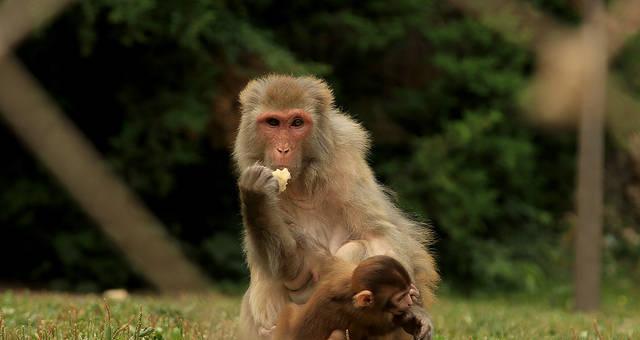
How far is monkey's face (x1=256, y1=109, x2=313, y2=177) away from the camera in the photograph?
16.7 feet

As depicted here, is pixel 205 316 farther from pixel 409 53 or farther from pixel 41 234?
pixel 409 53

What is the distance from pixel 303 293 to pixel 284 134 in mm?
885

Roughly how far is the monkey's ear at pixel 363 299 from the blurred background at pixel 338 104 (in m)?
7.62

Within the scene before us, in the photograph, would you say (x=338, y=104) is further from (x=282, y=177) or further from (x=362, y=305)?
(x=362, y=305)

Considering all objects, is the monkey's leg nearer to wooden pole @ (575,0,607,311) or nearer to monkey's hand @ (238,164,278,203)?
monkey's hand @ (238,164,278,203)

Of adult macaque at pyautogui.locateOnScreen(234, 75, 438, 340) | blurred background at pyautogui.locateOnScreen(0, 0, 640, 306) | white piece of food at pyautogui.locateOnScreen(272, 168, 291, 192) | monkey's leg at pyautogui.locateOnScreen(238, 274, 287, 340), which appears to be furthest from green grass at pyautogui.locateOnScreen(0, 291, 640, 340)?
blurred background at pyautogui.locateOnScreen(0, 0, 640, 306)

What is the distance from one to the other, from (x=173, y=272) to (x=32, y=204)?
11.4 m

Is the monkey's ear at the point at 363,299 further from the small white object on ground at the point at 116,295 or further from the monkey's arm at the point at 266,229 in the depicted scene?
the small white object on ground at the point at 116,295

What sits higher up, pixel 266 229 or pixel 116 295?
pixel 266 229

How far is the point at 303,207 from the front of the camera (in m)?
5.25

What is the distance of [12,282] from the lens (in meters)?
14.1

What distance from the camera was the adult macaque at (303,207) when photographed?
16.2 ft

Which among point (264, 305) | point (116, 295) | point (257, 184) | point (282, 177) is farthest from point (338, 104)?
point (257, 184)

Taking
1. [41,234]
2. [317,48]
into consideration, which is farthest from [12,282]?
[317,48]
